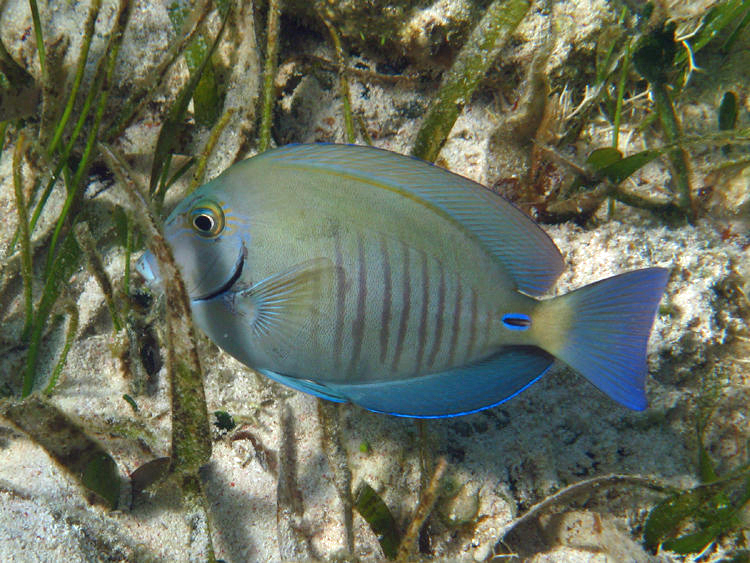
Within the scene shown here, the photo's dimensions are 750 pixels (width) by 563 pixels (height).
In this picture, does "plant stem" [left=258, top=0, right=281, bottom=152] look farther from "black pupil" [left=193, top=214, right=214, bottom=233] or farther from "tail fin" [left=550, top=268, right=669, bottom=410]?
"tail fin" [left=550, top=268, right=669, bottom=410]

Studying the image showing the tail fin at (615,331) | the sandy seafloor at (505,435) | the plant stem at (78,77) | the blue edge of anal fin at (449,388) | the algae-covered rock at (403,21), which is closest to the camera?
the tail fin at (615,331)

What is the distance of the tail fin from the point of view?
127cm

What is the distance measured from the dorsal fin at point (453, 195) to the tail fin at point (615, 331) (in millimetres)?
166

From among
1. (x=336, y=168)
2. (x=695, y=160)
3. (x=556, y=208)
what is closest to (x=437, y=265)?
(x=336, y=168)

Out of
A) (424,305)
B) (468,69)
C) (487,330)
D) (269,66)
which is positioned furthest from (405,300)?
(269,66)

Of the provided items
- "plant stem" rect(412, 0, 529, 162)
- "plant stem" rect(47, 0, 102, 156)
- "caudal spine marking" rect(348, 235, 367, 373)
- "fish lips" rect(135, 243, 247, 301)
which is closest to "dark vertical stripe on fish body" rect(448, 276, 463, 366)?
"caudal spine marking" rect(348, 235, 367, 373)

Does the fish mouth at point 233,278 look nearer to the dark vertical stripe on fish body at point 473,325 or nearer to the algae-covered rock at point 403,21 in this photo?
the dark vertical stripe on fish body at point 473,325

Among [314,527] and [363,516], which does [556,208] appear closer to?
[363,516]

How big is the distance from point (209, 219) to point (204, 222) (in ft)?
0.06

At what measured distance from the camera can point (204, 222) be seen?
1.32 meters

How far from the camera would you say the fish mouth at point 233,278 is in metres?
1.30

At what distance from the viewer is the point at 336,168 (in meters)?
1.35

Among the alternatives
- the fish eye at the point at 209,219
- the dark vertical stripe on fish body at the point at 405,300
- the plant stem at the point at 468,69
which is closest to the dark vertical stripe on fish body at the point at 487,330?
the dark vertical stripe on fish body at the point at 405,300

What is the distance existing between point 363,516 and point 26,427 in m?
1.34
